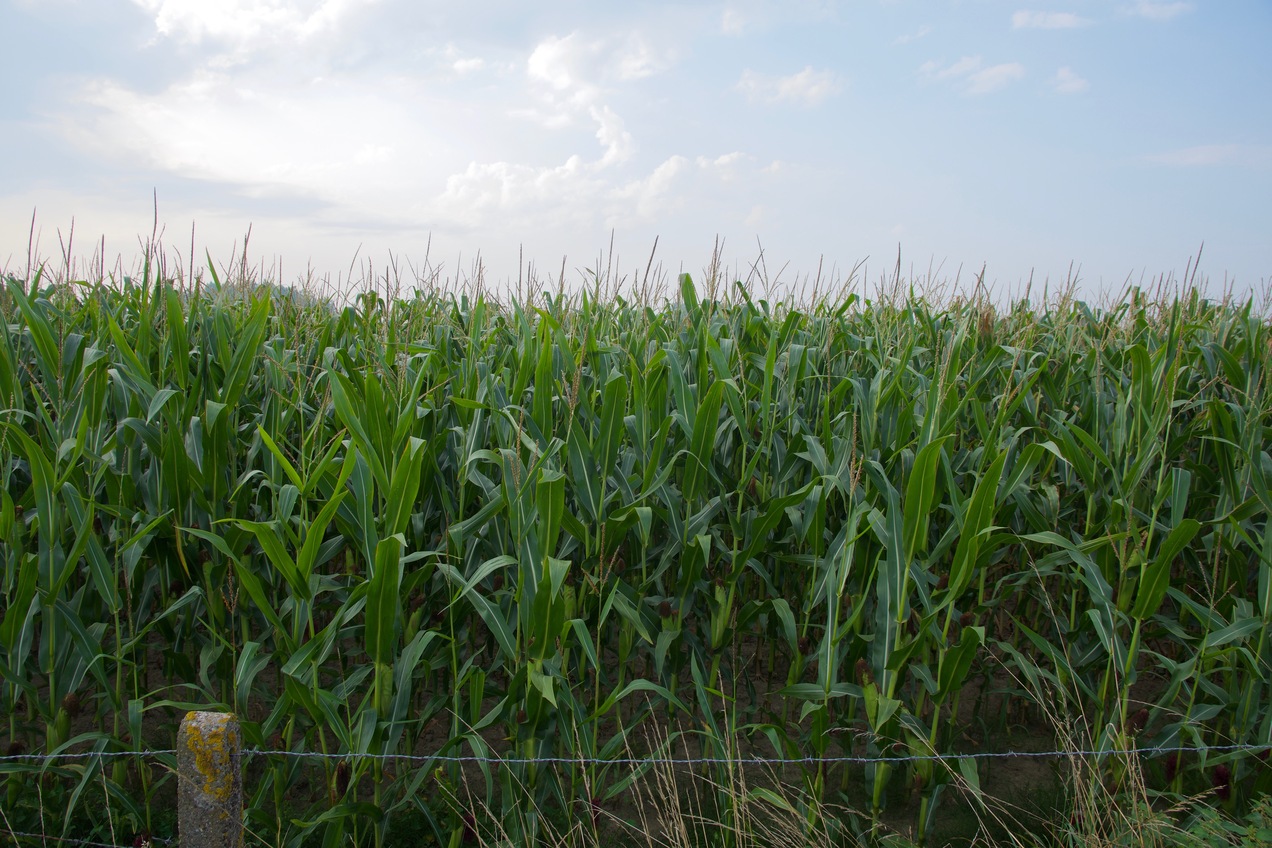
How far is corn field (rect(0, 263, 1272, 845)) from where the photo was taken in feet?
8.97

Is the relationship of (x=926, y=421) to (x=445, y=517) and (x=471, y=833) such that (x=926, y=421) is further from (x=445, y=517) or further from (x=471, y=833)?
(x=471, y=833)

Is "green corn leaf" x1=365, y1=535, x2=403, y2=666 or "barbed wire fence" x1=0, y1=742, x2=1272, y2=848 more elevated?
"green corn leaf" x1=365, y1=535, x2=403, y2=666

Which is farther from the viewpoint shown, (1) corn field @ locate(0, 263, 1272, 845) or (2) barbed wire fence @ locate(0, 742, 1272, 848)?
(1) corn field @ locate(0, 263, 1272, 845)

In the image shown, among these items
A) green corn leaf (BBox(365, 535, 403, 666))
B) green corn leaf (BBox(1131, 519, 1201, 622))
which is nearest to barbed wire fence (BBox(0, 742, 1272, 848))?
green corn leaf (BBox(365, 535, 403, 666))

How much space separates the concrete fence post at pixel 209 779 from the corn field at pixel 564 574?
1.34 feet

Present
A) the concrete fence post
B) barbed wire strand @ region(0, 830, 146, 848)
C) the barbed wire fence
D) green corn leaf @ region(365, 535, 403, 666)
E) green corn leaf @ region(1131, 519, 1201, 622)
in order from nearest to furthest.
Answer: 1. the concrete fence post
2. green corn leaf @ region(365, 535, 403, 666)
3. the barbed wire fence
4. barbed wire strand @ region(0, 830, 146, 848)
5. green corn leaf @ region(1131, 519, 1201, 622)

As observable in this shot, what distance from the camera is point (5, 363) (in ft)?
11.0

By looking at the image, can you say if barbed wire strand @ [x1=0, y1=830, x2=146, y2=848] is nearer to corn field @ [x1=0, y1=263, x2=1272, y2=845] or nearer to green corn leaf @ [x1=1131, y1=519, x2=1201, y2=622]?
corn field @ [x1=0, y1=263, x2=1272, y2=845]

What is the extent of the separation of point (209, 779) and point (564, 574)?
1.09 m

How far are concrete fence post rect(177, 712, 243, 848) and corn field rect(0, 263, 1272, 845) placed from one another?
1.34 feet

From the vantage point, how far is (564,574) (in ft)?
8.11

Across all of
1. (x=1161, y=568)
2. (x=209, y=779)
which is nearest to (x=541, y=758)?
(x=209, y=779)

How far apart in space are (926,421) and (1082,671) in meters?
1.28

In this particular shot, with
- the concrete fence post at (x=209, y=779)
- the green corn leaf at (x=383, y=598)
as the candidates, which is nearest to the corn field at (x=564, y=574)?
the green corn leaf at (x=383, y=598)
